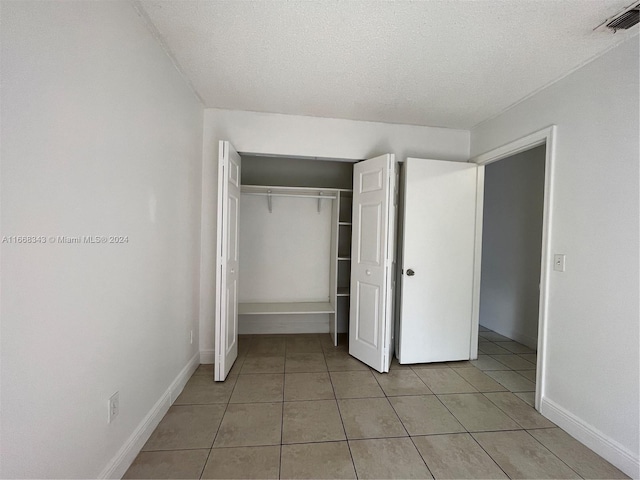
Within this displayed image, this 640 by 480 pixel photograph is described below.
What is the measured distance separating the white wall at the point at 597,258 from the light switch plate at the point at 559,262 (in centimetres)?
3

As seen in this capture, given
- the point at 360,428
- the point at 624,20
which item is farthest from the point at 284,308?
the point at 624,20

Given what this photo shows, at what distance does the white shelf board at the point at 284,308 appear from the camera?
3078 mm

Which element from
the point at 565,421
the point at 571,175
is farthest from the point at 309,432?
the point at 571,175

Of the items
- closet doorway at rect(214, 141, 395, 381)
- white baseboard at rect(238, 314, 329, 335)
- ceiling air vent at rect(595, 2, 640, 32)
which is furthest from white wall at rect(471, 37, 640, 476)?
white baseboard at rect(238, 314, 329, 335)

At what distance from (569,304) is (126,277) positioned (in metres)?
2.80

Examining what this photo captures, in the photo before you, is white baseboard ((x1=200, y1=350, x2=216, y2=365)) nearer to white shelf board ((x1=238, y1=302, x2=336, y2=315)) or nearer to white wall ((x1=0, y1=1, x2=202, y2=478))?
white shelf board ((x1=238, y1=302, x2=336, y2=315))

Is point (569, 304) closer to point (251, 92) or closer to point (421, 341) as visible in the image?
point (421, 341)

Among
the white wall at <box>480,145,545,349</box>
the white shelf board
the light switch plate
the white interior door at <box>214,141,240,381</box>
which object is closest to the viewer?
the light switch plate

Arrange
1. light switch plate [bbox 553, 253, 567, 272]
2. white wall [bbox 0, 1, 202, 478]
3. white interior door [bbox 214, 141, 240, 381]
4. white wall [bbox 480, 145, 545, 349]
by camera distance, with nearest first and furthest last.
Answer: white wall [bbox 0, 1, 202, 478] < light switch plate [bbox 553, 253, 567, 272] < white interior door [bbox 214, 141, 240, 381] < white wall [bbox 480, 145, 545, 349]

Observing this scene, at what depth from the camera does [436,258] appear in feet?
9.06

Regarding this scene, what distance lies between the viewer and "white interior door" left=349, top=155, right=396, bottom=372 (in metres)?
2.53

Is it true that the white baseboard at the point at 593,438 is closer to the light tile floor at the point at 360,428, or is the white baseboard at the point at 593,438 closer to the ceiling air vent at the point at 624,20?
the light tile floor at the point at 360,428

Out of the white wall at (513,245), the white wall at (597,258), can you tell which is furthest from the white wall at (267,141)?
the white wall at (513,245)

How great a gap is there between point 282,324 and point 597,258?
3095 millimetres
